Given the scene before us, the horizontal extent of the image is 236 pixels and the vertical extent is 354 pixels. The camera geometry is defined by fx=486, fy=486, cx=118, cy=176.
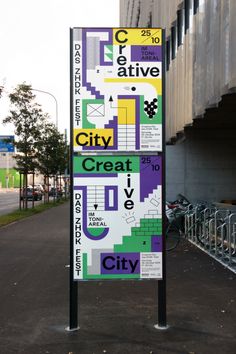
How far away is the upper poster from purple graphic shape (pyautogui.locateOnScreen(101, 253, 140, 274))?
118 cm

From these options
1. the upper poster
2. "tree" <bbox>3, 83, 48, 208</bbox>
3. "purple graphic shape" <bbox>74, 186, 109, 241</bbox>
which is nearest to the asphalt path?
"tree" <bbox>3, 83, 48, 208</bbox>

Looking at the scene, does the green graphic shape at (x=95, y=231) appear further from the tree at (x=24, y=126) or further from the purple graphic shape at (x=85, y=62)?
the tree at (x=24, y=126)

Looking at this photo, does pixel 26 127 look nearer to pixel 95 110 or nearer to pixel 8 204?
pixel 8 204

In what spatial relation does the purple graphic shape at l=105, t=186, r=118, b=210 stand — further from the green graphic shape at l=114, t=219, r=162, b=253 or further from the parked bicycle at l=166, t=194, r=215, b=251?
the parked bicycle at l=166, t=194, r=215, b=251

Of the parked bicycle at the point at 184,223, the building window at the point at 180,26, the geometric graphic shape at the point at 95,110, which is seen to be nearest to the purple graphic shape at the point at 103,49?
the geometric graphic shape at the point at 95,110

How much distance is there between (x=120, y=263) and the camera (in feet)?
17.7

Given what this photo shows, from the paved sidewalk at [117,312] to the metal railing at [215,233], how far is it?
390 millimetres

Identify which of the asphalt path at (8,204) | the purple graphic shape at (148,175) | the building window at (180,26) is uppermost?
the building window at (180,26)

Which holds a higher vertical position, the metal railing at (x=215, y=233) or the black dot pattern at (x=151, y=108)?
the black dot pattern at (x=151, y=108)

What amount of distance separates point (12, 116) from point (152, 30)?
829 inches

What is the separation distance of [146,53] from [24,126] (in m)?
20.9

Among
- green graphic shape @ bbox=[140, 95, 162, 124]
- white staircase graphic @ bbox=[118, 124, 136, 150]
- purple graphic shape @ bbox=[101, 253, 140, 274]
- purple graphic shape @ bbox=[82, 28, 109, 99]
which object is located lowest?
purple graphic shape @ bbox=[101, 253, 140, 274]

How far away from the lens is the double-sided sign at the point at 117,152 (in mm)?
5293

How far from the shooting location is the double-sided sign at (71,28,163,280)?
529cm
